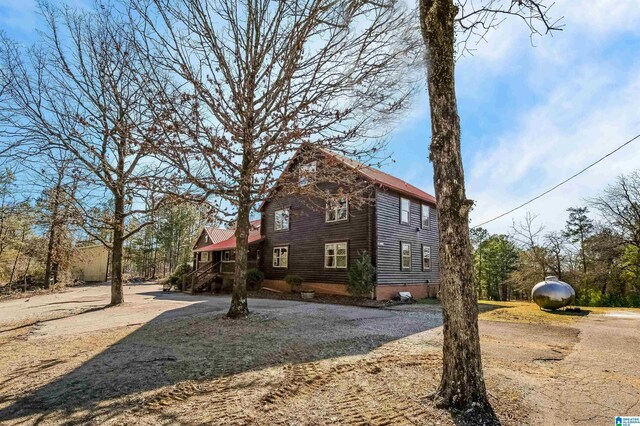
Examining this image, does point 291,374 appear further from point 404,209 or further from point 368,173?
point 404,209

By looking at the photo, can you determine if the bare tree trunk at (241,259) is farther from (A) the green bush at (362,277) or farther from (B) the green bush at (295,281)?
(B) the green bush at (295,281)

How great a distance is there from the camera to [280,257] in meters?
21.2

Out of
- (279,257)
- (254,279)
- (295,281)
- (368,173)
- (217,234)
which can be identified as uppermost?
(368,173)

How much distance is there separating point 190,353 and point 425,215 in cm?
1819

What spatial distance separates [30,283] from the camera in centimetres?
2853

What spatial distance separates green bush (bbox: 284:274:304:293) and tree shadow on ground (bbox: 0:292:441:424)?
8.85 meters

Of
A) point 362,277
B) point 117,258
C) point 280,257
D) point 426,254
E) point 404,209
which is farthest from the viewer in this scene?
point 280,257

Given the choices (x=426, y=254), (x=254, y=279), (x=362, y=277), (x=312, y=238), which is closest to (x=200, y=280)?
(x=254, y=279)

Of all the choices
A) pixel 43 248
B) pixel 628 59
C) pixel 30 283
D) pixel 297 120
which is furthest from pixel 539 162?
pixel 30 283

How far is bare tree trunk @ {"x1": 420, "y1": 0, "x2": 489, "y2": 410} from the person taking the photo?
3.38 meters

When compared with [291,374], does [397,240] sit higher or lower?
higher

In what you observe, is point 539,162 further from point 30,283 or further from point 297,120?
point 30,283

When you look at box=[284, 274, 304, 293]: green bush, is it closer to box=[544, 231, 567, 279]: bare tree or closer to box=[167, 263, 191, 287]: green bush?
box=[167, 263, 191, 287]: green bush

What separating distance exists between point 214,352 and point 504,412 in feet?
14.9
